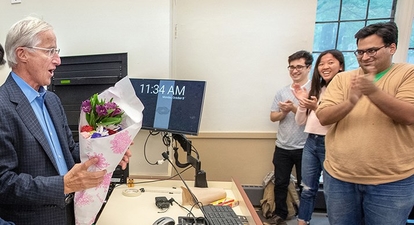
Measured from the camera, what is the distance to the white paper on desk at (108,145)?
758 mm

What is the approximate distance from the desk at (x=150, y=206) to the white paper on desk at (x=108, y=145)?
22 cm

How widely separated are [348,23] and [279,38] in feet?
2.59

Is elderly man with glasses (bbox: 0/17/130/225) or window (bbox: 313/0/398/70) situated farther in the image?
window (bbox: 313/0/398/70)

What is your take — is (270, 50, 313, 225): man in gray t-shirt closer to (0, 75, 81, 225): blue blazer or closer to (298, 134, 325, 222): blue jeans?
(298, 134, 325, 222): blue jeans

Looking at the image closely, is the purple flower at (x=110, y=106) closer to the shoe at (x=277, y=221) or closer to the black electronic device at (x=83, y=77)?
the black electronic device at (x=83, y=77)

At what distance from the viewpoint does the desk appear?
108 centimetres

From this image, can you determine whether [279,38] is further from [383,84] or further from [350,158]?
[350,158]

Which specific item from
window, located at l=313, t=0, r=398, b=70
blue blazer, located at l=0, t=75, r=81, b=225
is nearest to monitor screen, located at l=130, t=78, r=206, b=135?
blue blazer, located at l=0, t=75, r=81, b=225

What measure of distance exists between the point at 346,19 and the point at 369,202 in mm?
1988

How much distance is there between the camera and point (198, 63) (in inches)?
94.0

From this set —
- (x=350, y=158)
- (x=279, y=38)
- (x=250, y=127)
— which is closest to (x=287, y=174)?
(x=250, y=127)

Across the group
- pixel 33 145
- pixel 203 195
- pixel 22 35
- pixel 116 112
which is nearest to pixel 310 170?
pixel 203 195

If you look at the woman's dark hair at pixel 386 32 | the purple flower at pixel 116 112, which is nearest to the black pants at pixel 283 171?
the woman's dark hair at pixel 386 32

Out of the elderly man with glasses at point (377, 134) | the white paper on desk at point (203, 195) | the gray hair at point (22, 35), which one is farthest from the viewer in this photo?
the white paper on desk at point (203, 195)
